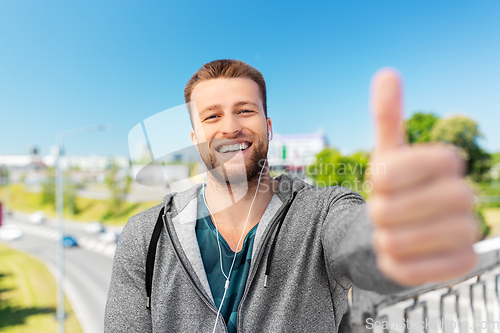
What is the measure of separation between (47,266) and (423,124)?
6167 centimetres

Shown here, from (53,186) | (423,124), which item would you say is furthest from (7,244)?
(423,124)

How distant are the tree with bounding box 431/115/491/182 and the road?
4329cm

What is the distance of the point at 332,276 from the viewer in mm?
1379

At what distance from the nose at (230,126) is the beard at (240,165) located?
0.44 ft

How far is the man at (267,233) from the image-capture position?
1.69 ft

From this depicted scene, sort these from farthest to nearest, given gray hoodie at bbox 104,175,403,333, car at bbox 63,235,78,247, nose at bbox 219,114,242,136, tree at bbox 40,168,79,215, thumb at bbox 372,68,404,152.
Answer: tree at bbox 40,168,79,215 → car at bbox 63,235,78,247 → nose at bbox 219,114,242,136 → gray hoodie at bbox 104,175,403,333 → thumb at bbox 372,68,404,152

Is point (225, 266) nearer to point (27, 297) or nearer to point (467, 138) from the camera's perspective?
point (467, 138)

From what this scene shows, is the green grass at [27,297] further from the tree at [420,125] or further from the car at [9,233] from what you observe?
the tree at [420,125]

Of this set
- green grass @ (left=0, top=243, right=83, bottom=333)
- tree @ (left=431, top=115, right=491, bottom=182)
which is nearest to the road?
green grass @ (left=0, top=243, right=83, bottom=333)

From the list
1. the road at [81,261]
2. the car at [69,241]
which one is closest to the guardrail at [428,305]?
the road at [81,261]

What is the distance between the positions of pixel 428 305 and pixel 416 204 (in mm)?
2078

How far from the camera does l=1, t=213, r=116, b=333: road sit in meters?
28.8

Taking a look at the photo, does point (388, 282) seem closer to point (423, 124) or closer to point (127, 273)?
point (127, 273)

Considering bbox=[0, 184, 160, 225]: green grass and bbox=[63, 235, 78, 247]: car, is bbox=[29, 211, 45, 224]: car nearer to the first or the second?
bbox=[0, 184, 160, 225]: green grass
